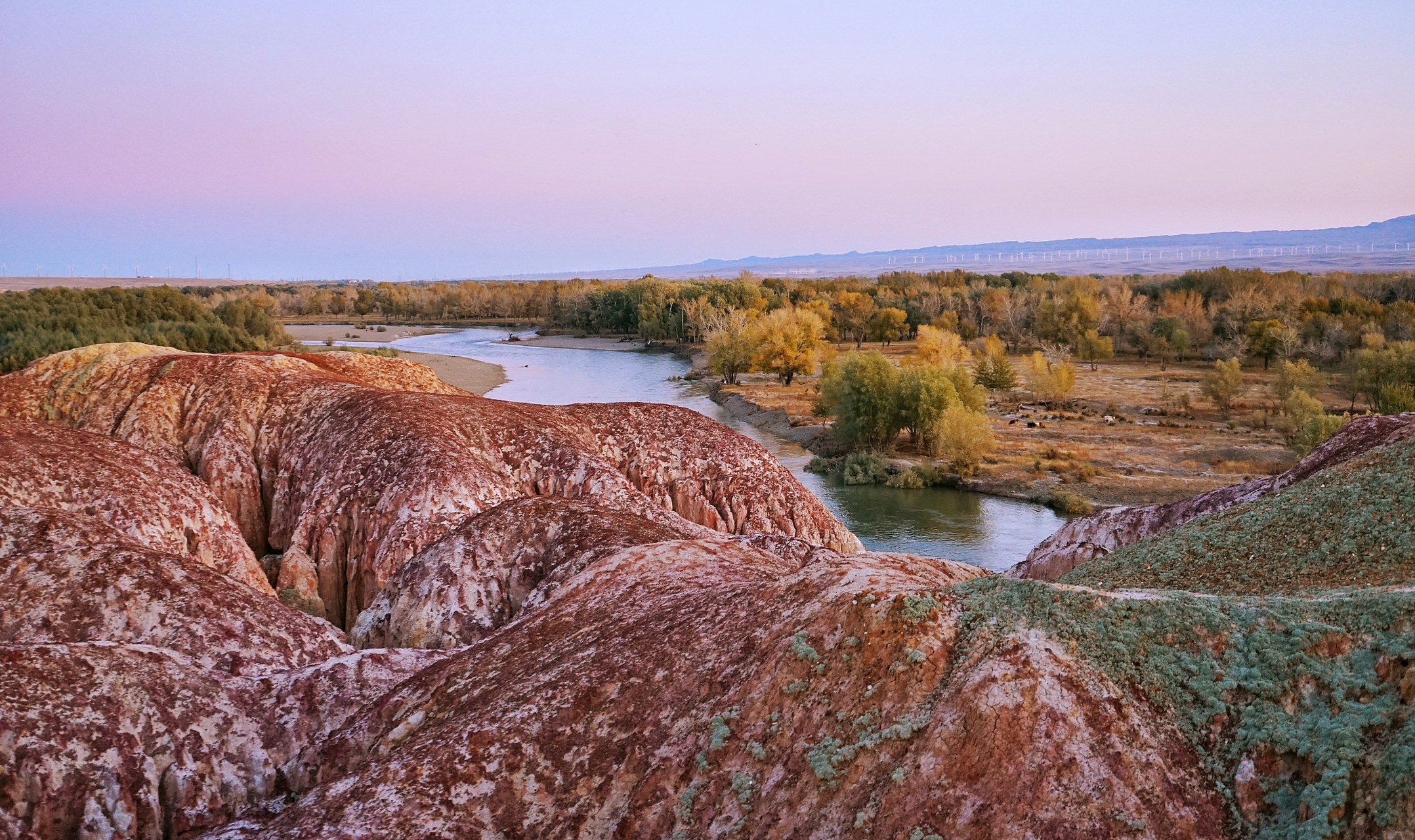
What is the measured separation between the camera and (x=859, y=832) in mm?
4695

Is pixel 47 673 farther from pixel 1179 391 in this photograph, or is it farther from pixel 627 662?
pixel 1179 391

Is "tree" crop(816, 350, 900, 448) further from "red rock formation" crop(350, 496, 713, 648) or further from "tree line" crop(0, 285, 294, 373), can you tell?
"red rock formation" crop(350, 496, 713, 648)

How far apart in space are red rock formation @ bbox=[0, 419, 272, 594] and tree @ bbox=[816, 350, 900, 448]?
4477cm

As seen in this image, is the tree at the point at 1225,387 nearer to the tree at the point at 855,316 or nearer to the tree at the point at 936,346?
the tree at the point at 936,346

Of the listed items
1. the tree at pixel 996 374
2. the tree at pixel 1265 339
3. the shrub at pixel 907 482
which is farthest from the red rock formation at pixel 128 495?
the tree at pixel 1265 339

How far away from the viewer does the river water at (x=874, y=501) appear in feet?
124

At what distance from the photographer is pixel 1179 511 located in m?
12.7

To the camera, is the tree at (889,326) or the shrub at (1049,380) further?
the tree at (889,326)

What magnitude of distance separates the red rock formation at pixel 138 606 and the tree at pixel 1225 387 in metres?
65.0

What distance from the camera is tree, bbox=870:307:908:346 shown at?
111312mm

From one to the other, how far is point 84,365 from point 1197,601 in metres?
20.2

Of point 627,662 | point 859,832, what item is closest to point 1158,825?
point 859,832

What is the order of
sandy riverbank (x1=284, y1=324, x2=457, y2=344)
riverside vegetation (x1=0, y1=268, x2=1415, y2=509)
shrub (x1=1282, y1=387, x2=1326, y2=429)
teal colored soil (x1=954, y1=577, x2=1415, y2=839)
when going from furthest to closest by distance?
sandy riverbank (x1=284, y1=324, x2=457, y2=344), shrub (x1=1282, y1=387, x2=1326, y2=429), riverside vegetation (x1=0, y1=268, x2=1415, y2=509), teal colored soil (x1=954, y1=577, x2=1415, y2=839)

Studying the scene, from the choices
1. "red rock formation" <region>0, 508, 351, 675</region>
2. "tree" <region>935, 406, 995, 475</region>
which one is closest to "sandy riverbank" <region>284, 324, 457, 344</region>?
"tree" <region>935, 406, 995, 475</region>
